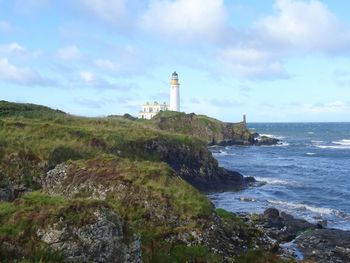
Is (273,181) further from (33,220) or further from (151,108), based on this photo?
(151,108)

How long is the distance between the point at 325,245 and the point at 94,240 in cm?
2147

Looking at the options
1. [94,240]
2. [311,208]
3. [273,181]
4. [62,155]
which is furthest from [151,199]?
[273,181]

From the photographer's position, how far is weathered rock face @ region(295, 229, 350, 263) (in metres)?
29.6

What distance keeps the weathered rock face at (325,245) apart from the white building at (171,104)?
318ft

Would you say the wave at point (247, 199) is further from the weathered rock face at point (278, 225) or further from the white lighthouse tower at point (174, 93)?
the white lighthouse tower at point (174, 93)

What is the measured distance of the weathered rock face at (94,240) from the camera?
49.6 ft

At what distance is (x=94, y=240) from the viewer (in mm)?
15602

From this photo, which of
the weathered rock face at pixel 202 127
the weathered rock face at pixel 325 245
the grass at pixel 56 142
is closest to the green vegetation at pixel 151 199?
the grass at pixel 56 142

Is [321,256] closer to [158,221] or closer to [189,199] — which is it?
[189,199]

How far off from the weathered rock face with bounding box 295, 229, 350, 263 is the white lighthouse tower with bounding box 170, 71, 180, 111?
317ft

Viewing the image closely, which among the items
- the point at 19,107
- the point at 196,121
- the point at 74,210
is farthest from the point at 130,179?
the point at 196,121

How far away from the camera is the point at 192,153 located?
59062 millimetres

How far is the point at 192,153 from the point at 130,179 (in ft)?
106

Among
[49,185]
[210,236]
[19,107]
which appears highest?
[19,107]
